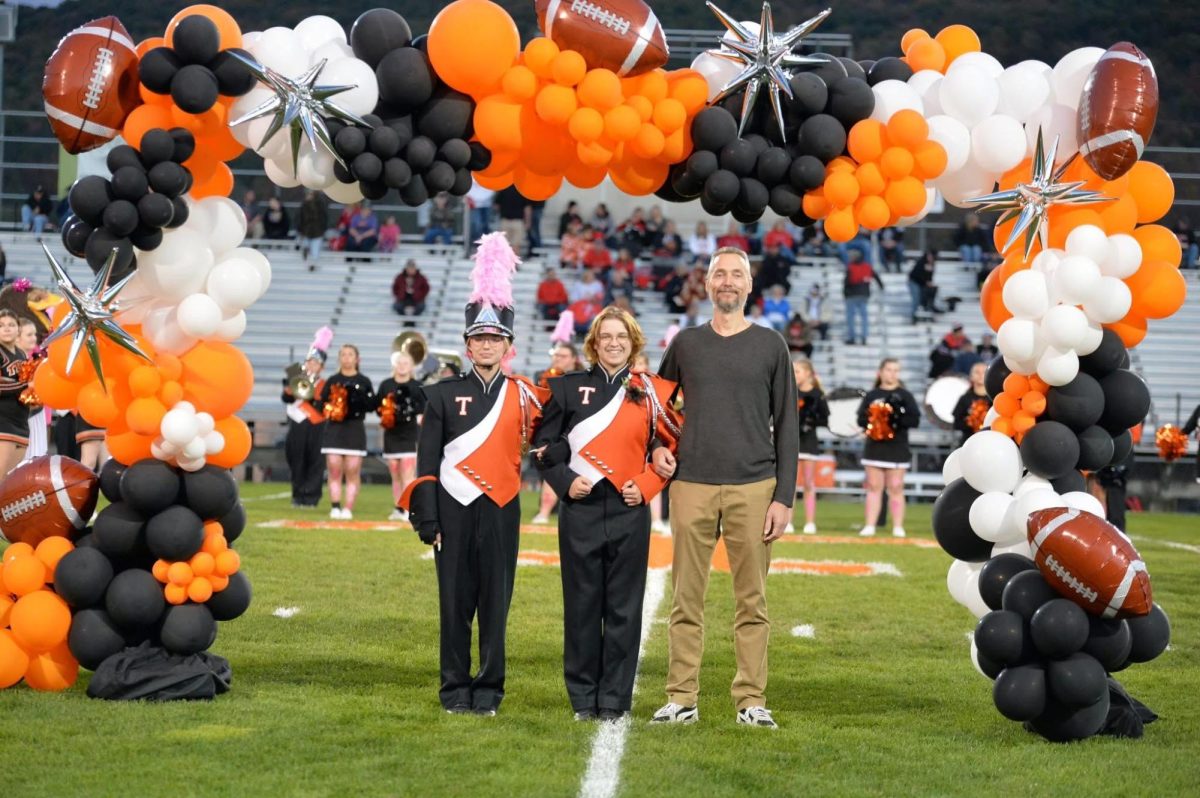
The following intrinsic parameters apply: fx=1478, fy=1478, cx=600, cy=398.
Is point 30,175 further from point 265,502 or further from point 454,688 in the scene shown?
point 454,688

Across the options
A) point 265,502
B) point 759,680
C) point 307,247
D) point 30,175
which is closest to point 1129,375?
Answer: point 759,680

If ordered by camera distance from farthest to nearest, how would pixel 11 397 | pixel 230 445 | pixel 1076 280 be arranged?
pixel 11 397 → pixel 230 445 → pixel 1076 280

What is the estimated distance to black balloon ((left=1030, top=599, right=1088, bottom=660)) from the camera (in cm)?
624

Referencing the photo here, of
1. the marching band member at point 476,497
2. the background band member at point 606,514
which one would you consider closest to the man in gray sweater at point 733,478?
the background band member at point 606,514

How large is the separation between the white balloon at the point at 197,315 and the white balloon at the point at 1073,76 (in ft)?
13.3

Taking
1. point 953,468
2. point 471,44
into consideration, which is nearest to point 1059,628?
point 953,468

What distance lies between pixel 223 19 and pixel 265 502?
12.8 meters

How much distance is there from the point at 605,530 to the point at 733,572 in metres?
0.59

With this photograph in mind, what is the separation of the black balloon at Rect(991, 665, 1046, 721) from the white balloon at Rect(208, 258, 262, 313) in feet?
12.3

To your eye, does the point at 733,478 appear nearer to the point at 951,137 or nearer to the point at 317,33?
the point at 951,137

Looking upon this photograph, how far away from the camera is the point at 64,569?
6.73m

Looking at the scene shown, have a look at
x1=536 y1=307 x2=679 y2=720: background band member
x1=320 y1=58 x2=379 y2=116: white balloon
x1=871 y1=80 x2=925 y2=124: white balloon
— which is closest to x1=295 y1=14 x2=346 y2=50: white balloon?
x1=320 y1=58 x2=379 y2=116: white balloon

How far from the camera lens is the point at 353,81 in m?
6.65

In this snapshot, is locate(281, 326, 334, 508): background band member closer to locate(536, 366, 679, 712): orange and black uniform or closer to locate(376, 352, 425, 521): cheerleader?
locate(376, 352, 425, 521): cheerleader
